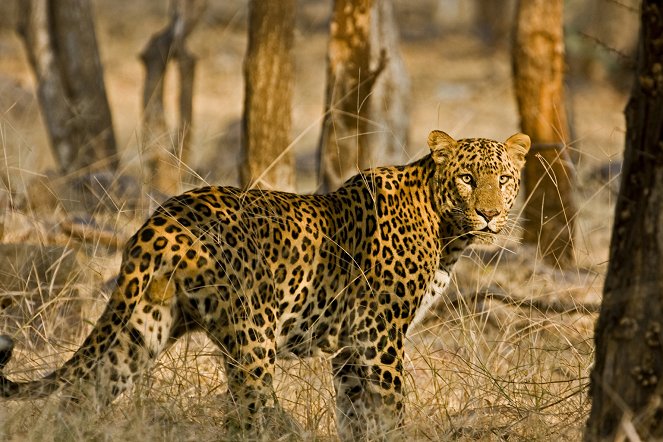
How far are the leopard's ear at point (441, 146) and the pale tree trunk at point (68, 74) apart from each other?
7.24 m

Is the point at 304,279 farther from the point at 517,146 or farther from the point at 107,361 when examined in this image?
the point at 517,146

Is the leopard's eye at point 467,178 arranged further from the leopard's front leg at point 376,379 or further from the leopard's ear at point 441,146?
the leopard's front leg at point 376,379

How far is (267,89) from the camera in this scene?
32.4ft

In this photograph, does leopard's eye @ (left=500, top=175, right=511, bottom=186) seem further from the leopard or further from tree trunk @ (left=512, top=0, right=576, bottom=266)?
tree trunk @ (left=512, top=0, right=576, bottom=266)

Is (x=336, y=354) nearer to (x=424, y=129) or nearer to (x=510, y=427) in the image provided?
(x=510, y=427)

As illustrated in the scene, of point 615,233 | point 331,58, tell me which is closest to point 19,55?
point 331,58

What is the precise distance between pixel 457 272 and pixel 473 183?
2716mm

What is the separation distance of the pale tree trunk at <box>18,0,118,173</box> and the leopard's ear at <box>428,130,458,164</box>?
7243mm

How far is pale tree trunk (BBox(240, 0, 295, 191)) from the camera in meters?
9.81

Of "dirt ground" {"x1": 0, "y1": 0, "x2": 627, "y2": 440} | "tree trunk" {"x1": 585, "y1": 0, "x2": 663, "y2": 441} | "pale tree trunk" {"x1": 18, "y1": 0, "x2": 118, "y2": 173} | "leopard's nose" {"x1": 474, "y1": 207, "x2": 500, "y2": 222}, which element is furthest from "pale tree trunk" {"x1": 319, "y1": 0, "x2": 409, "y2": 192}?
"tree trunk" {"x1": 585, "y1": 0, "x2": 663, "y2": 441}

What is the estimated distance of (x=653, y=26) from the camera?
4277 mm

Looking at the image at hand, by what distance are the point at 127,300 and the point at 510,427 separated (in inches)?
72.9

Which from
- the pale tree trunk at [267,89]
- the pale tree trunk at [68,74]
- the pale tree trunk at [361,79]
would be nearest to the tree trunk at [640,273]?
the pale tree trunk at [361,79]

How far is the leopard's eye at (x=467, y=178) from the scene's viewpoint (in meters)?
6.01
